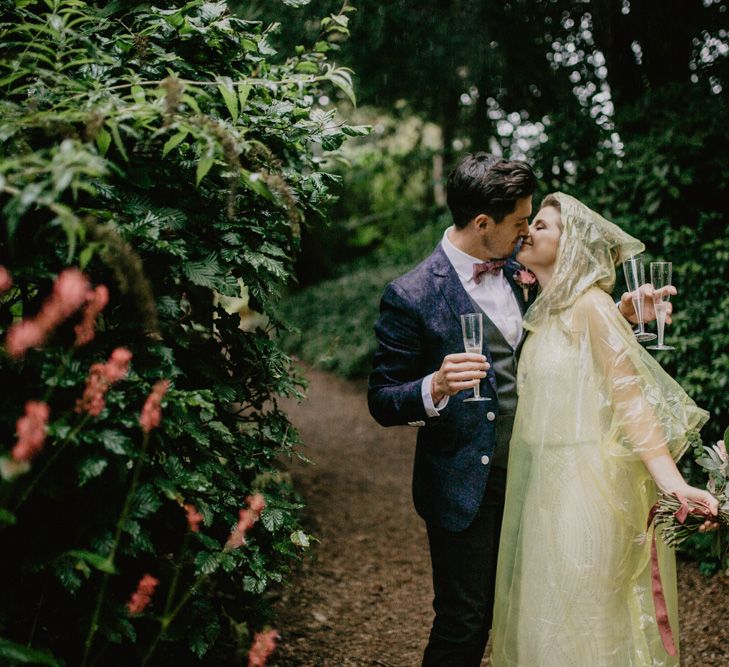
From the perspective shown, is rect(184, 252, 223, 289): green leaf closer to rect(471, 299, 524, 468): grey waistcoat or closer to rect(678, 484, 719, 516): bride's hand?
rect(471, 299, 524, 468): grey waistcoat

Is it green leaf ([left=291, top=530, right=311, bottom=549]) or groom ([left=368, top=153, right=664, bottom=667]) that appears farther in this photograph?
groom ([left=368, top=153, right=664, bottom=667])

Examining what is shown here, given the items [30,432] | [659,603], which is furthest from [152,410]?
[659,603]

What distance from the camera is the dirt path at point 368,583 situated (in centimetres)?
364

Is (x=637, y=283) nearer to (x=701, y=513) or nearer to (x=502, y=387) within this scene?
(x=502, y=387)

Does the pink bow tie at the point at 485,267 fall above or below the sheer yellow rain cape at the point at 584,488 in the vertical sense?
above

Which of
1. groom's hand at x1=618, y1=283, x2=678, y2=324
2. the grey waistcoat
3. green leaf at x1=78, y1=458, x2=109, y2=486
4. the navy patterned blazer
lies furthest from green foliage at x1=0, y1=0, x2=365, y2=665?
groom's hand at x1=618, y1=283, x2=678, y2=324

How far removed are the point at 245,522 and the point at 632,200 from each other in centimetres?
405

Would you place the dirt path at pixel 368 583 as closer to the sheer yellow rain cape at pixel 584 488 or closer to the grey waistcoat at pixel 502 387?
the sheer yellow rain cape at pixel 584 488

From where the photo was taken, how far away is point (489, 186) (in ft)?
8.77

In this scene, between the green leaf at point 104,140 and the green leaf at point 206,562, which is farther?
the green leaf at point 206,562

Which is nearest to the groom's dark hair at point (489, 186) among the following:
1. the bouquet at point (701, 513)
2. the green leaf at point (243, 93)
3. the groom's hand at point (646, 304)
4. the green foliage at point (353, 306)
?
the groom's hand at point (646, 304)

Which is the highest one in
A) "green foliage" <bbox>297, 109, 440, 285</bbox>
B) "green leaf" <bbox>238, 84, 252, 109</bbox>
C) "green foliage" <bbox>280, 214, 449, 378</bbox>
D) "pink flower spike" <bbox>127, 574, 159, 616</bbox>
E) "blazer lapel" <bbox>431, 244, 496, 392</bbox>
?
"green foliage" <bbox>297, 109, 440, 285</bbox>

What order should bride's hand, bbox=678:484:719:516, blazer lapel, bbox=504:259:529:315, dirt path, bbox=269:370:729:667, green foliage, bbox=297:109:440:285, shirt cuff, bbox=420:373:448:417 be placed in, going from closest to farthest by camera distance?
bride's hand, bbox=678:484:719:516
shirt cuff, bbox=420:373:448:417
blazer lapel, bbox=504:259:529:315
dirt path, bbox=269:370:729:667
green foliage, bbox=297:109:440:285

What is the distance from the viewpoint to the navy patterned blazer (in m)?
2.62
